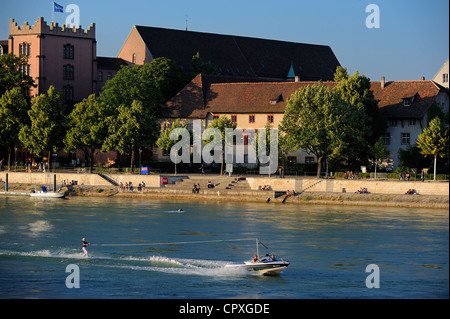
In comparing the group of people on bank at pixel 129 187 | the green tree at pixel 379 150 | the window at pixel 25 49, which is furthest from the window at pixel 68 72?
the green tree at pixel 379 150

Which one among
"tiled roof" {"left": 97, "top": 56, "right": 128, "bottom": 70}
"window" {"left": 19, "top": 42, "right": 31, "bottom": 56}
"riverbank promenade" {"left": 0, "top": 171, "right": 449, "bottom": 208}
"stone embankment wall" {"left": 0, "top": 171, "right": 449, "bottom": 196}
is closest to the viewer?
"riverbank promenade" {"left": 0, "top": 171, "right": 449, "bottom": 208}

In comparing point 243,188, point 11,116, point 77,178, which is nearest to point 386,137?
point 243,188

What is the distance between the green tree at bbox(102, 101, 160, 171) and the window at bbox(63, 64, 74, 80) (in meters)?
23.5

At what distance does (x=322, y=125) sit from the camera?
9669 centimetres

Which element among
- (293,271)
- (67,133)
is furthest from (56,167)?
(293,271)

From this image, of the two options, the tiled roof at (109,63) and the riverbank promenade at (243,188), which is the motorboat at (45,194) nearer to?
the riverbank promenade at (243,188)

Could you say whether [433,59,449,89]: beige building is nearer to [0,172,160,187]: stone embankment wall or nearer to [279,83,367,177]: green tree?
→ [279,83,367,177]: green tree

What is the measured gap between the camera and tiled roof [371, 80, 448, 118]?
105613 mm

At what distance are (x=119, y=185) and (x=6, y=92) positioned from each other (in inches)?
910

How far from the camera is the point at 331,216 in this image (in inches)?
3113

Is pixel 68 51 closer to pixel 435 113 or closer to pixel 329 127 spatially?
pixel 329 127

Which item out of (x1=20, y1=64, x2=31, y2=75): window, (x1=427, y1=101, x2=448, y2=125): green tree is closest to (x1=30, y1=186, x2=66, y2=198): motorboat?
(x1=20, y1=64, x2=31, y2=75): window
